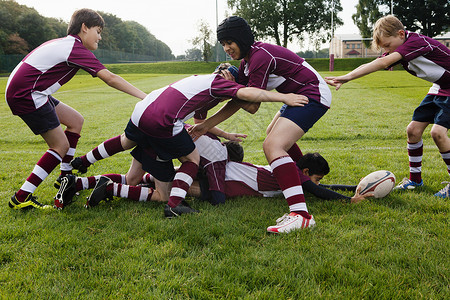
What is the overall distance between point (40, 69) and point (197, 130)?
1517 mm

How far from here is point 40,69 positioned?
322cm

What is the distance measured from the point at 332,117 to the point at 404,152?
373 cm

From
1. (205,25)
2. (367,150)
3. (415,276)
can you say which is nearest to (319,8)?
(205,25)

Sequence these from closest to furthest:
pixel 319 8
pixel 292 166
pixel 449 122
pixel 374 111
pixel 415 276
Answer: pixel 415 276
pixel 292 166
pixel 449 122
pixel 374 111
pixel 319 8

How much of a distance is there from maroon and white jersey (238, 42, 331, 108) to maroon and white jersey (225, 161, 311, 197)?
2.78 ft

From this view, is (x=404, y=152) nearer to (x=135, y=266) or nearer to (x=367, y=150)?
(x=367, y=150)

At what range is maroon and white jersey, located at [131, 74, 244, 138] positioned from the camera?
117 inches

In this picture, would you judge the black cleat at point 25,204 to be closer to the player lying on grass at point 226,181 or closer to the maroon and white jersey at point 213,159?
the player lying on grass at point 226,181

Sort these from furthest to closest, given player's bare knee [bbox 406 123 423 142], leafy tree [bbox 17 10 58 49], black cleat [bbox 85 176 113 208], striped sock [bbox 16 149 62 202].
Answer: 1. leafy tree [bbox 17 10 58 49]
2. player's bare knee [bbox 406 123 423 142]
3. striped sock [bbox 16 149 62 202]
4. black cleat [bbox 85 176 113 208]

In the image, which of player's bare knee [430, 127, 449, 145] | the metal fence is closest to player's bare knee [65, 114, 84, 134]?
player's bare knee [430, 127, 449, 145]

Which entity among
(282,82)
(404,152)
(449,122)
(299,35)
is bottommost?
(404,152)

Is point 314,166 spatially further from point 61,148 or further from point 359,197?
point 61,148

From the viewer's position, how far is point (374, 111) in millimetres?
10125

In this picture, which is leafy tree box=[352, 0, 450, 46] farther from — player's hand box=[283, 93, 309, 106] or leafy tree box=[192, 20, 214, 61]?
player's hand box=[283, 93, 309, 106]
